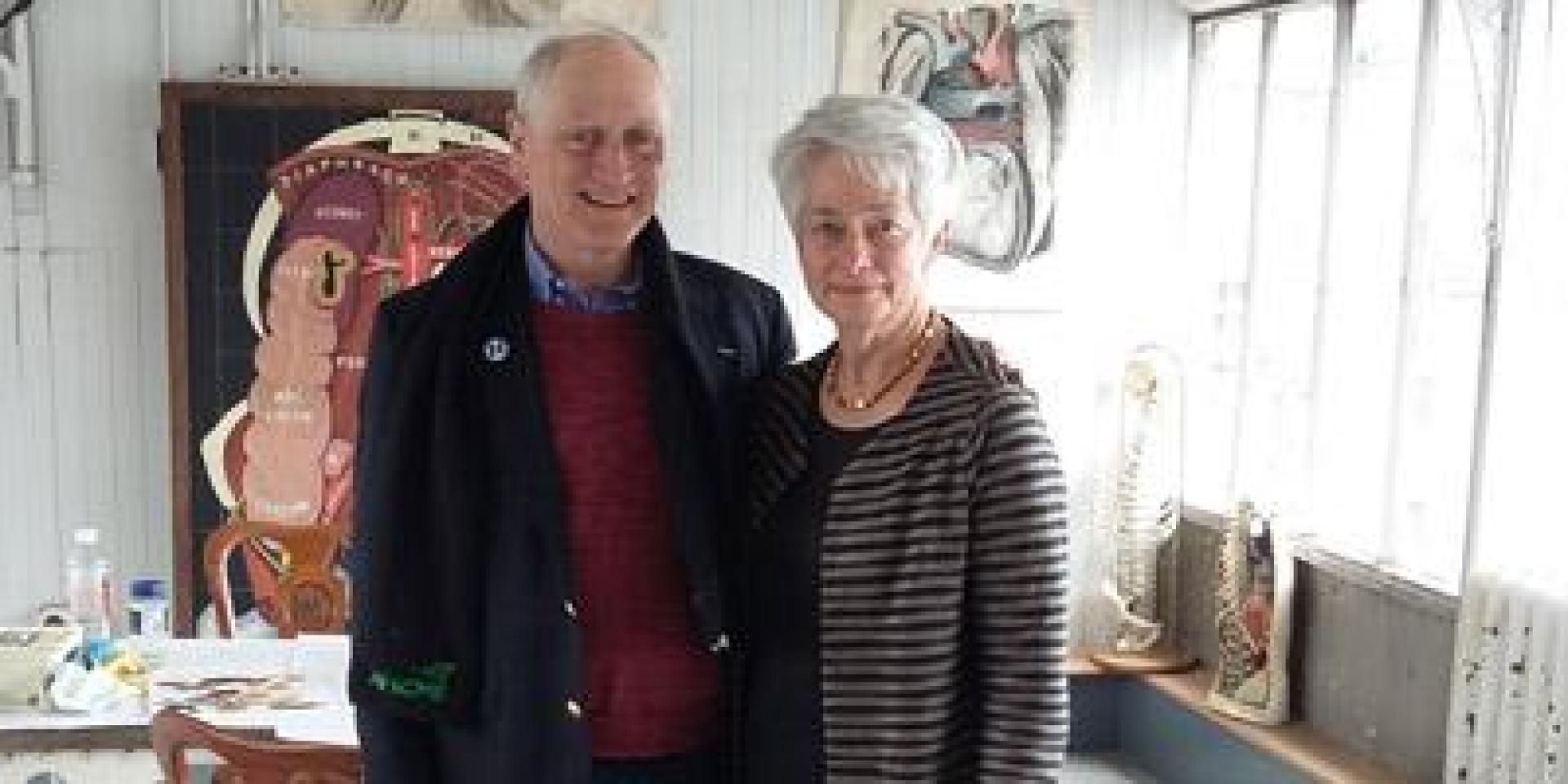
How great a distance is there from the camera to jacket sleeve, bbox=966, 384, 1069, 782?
4.05ft

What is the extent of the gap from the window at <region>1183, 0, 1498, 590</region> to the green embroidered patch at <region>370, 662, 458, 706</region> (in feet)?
6.81

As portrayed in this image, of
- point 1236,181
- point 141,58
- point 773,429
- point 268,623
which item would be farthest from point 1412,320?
point 141,58

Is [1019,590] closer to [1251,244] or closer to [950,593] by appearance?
[950,593]

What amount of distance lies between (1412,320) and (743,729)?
2.06 metres

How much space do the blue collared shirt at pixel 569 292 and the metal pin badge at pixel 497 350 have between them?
6 centimetres

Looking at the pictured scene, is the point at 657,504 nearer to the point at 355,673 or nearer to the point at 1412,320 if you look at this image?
the point at 355,673

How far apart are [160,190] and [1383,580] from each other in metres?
2.71

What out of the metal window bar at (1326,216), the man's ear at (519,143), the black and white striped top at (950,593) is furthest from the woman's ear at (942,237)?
the metal window bar at (1326,216)

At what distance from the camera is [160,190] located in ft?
10.6

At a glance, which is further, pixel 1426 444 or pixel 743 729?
pixel 1426 444

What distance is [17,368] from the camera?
10.7 ft

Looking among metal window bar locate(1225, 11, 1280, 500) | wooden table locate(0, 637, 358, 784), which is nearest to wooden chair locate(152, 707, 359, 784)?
wooden table locate(0, 637, 358, 784)

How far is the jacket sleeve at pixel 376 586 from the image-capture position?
4.31ft

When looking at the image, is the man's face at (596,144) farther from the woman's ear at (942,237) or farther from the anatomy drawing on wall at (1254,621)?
the anatomy drawing on wall at (1254,621)
